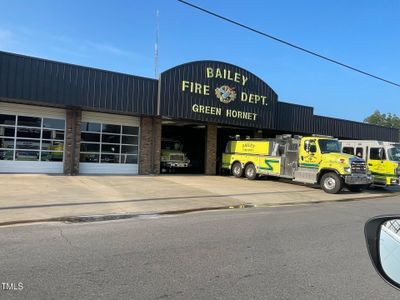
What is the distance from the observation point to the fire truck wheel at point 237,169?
26.4 metres

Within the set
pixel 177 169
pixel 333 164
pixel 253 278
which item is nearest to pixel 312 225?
pixel 253 278

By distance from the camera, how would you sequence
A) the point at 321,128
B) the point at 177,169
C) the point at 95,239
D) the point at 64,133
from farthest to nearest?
the point at 321,128
the point at 177,169
the point at 64,133
the point at 95,239

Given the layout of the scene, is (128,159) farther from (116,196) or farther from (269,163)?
(116,196)

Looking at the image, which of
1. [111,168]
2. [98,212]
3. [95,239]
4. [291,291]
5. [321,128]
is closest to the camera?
[291,291]

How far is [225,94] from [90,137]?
26.1 feet

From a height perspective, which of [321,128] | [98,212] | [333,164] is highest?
[321,128]

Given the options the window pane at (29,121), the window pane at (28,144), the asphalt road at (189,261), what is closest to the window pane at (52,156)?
the window pane at (28,144)

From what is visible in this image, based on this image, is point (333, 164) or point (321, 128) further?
point (321, 128)

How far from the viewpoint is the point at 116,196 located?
14.8 metres

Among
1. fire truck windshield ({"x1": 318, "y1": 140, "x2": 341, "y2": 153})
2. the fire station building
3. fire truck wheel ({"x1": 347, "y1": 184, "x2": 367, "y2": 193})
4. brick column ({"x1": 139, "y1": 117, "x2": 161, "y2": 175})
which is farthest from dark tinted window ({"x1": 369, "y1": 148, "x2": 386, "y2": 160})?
brick column ({"x1": 139, "y1": 117, "x2": 161, "y2": 175})

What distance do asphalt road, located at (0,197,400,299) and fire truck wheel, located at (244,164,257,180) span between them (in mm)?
14277

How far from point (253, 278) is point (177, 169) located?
24.1 m

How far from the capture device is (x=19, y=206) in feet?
38.9

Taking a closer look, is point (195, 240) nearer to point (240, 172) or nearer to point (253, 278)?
point (253, 278)
